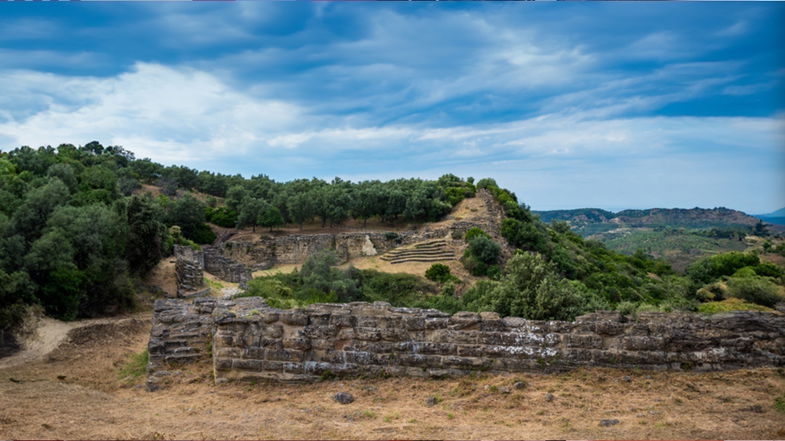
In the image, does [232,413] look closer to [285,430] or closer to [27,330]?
[285,430]

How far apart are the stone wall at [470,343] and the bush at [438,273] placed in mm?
21029

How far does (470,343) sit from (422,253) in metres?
26.6

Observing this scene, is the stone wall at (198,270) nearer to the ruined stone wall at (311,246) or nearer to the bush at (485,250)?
the ruined stone wall at (311,246)

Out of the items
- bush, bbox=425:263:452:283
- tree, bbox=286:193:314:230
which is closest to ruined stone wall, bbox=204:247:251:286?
bush, bbox=425:263:452:283

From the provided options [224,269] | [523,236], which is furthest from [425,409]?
[523,236]

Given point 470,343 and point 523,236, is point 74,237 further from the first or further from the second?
point 523,236

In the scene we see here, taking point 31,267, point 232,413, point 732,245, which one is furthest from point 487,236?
point 732,245

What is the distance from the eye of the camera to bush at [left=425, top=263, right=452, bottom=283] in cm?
2797

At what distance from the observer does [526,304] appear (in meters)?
11.0

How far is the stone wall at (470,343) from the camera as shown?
630cm

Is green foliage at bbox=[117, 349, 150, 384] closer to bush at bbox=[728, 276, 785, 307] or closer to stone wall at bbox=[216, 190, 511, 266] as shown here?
bush at bbox=[728, 276, 785, 307]

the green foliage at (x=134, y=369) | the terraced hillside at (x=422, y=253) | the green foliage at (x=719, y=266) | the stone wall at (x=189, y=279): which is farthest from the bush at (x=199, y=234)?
the green foliage at (x=719, y=266)

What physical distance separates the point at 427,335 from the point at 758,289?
75.2 ft

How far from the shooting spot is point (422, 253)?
109 ft
